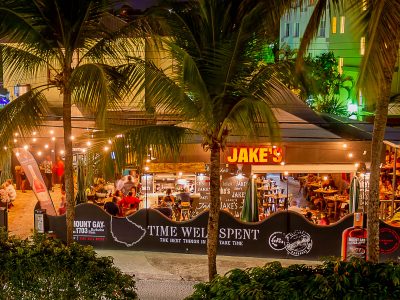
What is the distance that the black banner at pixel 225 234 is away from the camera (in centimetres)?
1370

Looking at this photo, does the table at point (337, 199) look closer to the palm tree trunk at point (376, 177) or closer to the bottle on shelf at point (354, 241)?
the bottle on shelf at point (354, 241)

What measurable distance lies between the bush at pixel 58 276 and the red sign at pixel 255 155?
7661mm

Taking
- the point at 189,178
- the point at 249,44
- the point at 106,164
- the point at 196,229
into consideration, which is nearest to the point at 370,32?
the point at 249,44

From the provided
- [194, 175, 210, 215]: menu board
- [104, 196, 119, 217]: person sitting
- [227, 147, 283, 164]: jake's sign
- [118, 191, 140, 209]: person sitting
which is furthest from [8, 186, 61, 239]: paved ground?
[227, 147, 283, 164]: jake's sign

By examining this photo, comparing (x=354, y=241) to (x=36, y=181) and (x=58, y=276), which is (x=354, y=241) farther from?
(x=36, y=181)

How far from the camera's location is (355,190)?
14492 mm

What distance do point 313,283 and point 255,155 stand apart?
8.94 metres

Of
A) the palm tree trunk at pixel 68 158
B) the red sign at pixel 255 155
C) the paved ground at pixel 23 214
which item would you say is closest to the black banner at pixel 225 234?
the red sign at pixel 255 155

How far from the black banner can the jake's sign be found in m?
1.45

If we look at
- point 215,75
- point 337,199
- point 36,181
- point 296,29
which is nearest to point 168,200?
point 36,181

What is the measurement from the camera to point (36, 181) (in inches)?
621

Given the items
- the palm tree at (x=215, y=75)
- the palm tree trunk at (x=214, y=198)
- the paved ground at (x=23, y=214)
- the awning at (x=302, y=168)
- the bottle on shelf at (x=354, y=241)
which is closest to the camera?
the palm tree at (x=215, y=75)

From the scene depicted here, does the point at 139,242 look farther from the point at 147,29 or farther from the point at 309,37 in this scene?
the point at 309,37

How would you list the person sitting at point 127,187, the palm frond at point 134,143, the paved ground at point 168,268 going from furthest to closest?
the person sitting at point 127,187, the paved ground at point 168,268, the palm frond at point 134,143
